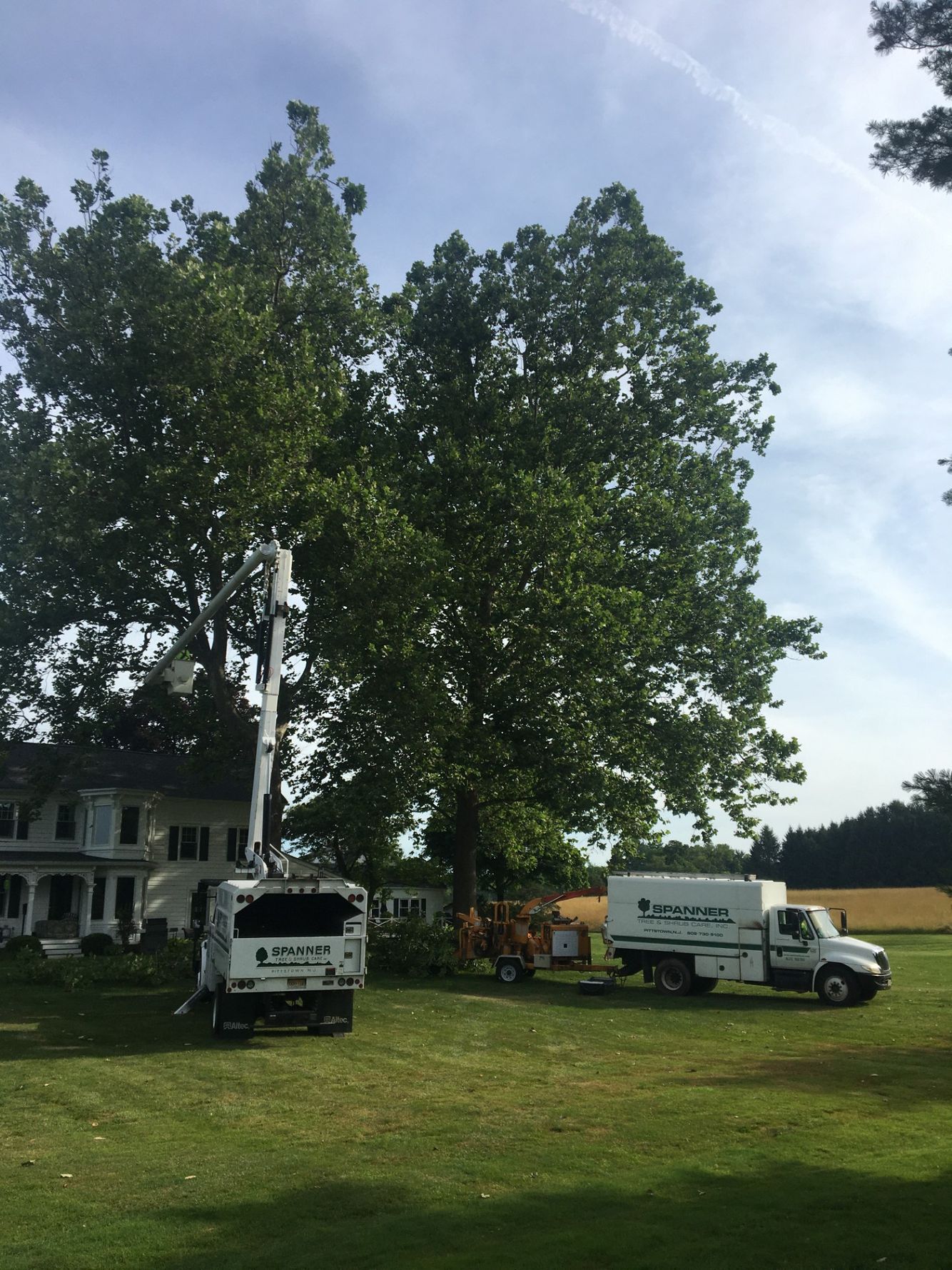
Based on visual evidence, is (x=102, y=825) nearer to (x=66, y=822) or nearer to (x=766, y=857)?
(x=66, y=822)

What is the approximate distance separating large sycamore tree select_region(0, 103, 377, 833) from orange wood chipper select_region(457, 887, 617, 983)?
8.79 meters

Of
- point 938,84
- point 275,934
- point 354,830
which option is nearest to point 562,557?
point 354,830

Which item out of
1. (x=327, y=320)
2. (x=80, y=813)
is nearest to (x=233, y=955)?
(x=327, y=320)

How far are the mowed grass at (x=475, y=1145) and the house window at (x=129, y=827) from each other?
2509cm

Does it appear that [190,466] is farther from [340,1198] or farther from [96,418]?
[340,1198]

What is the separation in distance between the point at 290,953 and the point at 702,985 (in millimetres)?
13975

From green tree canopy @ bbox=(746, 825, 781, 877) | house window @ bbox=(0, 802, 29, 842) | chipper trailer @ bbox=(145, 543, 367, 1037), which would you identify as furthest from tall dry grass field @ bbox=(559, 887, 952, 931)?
green tree canopy @ bbox=(746, 825, 781, 877)

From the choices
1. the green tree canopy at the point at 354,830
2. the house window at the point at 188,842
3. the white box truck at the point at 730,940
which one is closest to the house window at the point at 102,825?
the house window at the point at 188,842

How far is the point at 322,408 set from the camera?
33094 millimetres

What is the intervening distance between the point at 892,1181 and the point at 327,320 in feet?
99.5

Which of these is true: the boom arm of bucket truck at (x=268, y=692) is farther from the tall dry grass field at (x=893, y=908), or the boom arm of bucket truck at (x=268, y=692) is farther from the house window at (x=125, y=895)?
the tall dry grass field at (x=893, y=908)

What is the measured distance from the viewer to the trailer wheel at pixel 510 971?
97.7ft

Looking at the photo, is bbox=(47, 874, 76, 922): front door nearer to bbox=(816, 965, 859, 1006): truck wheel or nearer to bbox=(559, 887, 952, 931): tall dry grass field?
bbox=(816, 965, 859, 1006): truck wheel

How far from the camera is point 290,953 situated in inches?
719
